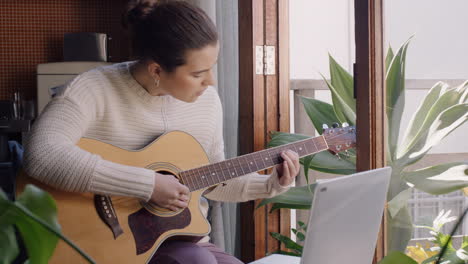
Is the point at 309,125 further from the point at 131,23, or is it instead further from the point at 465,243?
the point at 465,243

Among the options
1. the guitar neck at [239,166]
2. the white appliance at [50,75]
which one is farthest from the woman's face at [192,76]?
the white appliance at [50,75]

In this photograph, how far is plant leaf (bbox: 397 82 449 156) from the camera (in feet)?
4.78

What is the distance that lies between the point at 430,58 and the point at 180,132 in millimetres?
805

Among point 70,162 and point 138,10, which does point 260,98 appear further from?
point 70,162

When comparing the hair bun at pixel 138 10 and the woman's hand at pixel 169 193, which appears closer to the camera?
the woman's hand at pixel 169 193

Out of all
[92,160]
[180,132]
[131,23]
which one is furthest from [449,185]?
[131,23]

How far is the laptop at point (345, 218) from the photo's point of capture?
2.98ft

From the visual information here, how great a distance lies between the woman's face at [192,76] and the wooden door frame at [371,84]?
45cm

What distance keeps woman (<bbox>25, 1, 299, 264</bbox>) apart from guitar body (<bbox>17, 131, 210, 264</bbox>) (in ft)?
0.15

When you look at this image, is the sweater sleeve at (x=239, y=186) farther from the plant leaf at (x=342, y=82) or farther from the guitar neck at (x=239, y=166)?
the plant leaf at (x=342, y=82)

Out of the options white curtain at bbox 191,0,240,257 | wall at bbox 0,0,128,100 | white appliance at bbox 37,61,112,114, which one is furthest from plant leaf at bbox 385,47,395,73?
wall at bbox 0,0,128,100

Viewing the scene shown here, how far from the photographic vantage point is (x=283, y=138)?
225 cm

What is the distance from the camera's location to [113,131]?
180 centimetres

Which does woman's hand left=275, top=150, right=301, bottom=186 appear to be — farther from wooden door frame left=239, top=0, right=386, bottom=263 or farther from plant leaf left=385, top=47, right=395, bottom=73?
wooden door frame left=239, top=0, right=386, bottom=263
